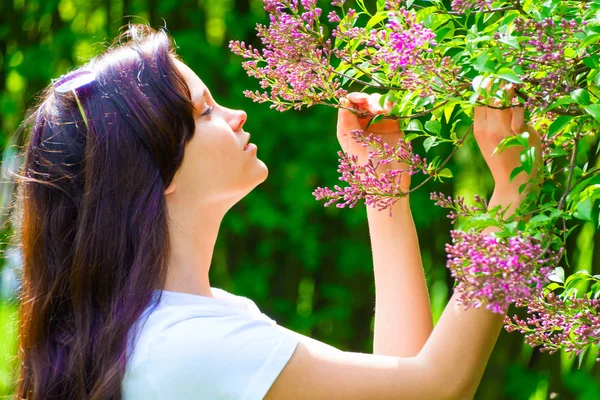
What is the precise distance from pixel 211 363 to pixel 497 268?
0.53 m

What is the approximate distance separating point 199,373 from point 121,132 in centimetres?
46

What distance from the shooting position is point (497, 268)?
0.99m

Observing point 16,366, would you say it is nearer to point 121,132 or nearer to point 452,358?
point 121,132

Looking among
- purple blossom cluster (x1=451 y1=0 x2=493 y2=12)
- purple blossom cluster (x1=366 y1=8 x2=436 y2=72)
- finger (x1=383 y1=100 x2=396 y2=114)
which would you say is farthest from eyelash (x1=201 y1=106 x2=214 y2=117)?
purple blossom cluster (x1=451 y1=0 x2=493 y2=12)

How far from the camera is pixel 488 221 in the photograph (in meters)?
1.06

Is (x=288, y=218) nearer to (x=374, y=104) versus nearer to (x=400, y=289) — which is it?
(x=400, y=289)

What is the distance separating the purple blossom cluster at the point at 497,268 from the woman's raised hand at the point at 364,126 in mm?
485

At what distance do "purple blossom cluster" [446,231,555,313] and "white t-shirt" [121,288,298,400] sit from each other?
16.4 inches

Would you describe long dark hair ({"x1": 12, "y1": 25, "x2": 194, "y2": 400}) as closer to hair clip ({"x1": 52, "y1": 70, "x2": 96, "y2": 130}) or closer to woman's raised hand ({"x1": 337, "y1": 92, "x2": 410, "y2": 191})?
hair clip ({"x1": 52, "y1": 70, "x2": 96, "y2": 130})

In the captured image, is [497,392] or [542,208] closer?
[542,208]

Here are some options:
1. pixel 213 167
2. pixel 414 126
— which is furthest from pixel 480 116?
pixel 213 167

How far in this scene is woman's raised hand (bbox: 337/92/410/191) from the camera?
1493 mm

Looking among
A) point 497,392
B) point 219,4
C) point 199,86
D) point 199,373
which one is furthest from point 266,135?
point 199,373

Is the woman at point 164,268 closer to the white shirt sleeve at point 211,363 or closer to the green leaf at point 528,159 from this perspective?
the white shirt sleeve at point 211,363
